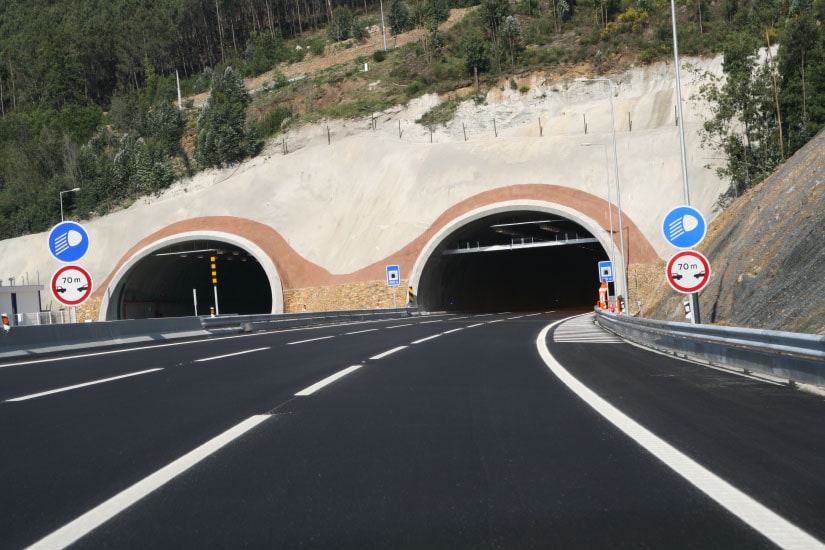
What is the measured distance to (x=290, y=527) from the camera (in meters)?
3.99

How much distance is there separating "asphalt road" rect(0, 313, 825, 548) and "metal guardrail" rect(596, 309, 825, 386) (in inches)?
14.9

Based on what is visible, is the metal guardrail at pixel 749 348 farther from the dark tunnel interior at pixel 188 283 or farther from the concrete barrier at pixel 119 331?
the dark tunnel interior at pixel 188 283

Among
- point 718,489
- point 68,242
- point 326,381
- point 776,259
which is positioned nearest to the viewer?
point 718,489

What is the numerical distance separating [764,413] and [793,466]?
7.23 feet

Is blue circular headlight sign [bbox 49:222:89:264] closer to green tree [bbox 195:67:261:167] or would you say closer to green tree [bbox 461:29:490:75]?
green tree [bbox 195:67:261:167]

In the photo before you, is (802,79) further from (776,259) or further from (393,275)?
(776,259)

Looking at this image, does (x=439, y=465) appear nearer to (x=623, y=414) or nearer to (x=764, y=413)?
(x=623, y=414)

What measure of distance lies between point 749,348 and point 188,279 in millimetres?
58957

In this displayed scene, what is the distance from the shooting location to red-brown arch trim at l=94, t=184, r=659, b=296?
48781 mm

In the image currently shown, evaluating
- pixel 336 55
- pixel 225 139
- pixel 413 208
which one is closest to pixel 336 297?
pixel 413 208

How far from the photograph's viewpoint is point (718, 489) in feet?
15.0

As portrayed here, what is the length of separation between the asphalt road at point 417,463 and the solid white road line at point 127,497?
2cm

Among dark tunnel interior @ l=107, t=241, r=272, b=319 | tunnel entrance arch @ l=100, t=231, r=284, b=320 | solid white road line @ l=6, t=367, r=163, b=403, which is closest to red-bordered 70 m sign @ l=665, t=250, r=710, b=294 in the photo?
solid white road line @ l=6, t=367, r=163, b=403

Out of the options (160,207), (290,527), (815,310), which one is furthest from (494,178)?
(290,527)
